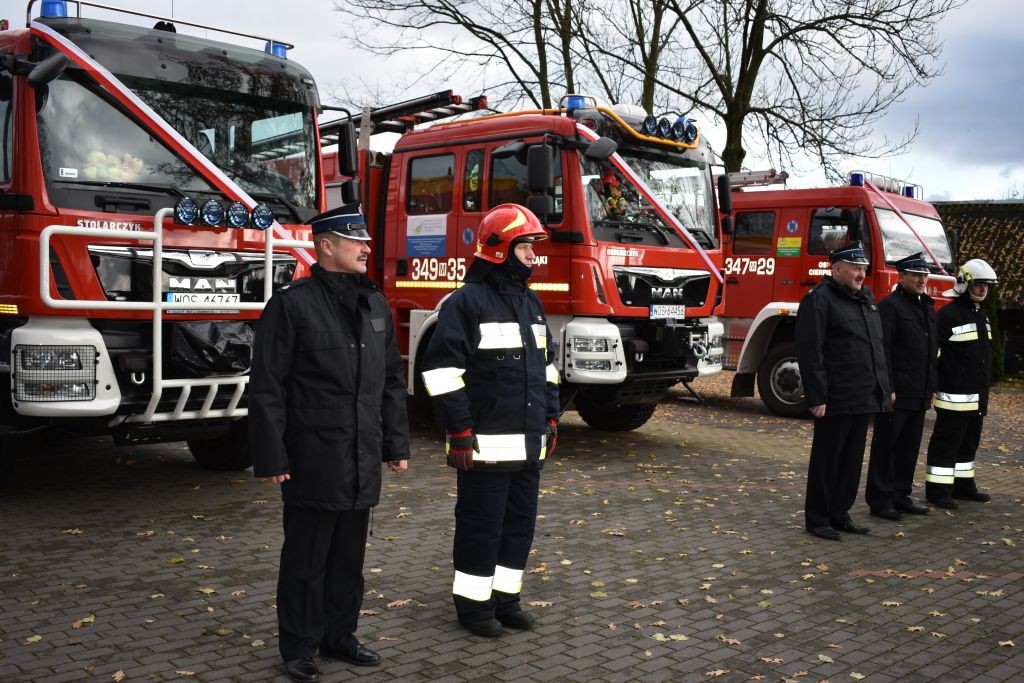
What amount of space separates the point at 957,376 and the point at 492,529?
4.80 meters

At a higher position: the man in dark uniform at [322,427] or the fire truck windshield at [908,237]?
the fire truck windshield at [908,237]

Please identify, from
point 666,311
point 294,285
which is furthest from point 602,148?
point 294,285

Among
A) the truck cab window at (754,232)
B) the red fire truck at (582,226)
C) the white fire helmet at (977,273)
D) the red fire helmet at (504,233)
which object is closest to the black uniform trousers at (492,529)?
the red fire helmet at (504,233)

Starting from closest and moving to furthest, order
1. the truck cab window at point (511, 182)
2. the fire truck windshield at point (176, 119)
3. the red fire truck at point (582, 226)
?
1. the fire truck windshield at point (176, 119)
2. the red fire truck at point (582, 226)
3. the truck cab window at point (511, 182)

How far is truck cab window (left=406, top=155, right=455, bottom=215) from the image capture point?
10.4 meters

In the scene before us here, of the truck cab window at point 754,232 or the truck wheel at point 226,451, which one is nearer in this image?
the truck wheel at point 226,451

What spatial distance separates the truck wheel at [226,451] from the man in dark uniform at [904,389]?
4.79 metres

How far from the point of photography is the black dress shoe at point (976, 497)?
8414 millimetres

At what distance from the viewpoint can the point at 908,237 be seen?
13109mm

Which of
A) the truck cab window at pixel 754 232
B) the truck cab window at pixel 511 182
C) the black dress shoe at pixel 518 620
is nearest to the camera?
the black dress shoe at pixel 518 620

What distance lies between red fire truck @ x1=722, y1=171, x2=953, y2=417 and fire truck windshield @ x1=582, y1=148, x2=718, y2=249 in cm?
222

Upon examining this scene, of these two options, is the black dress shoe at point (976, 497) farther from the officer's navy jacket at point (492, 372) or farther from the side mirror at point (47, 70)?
the side mirror at point (47, 70)

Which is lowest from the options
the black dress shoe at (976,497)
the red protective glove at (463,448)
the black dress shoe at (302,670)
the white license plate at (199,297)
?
the black dress shoe at (976,497)

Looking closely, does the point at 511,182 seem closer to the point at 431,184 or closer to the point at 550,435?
the point at 431,184
